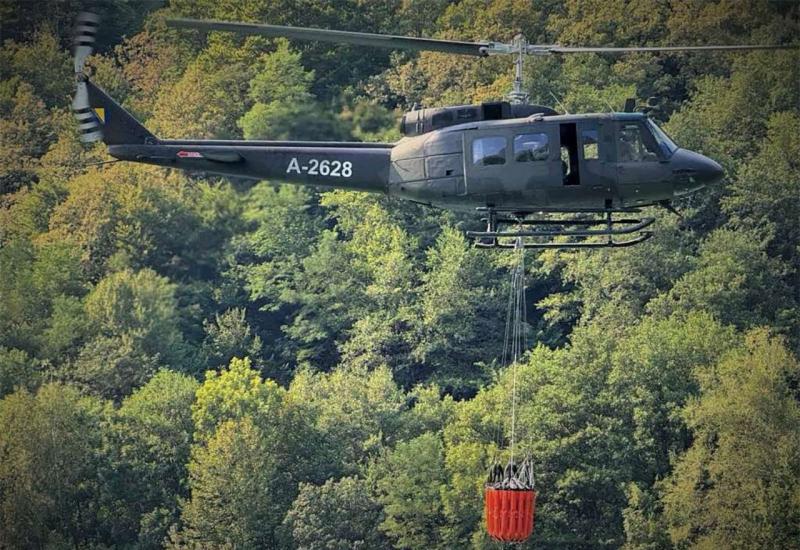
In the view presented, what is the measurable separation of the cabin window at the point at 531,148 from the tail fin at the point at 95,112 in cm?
534

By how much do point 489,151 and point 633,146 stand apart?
1.71 meters

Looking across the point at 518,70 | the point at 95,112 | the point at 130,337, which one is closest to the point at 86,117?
the point at 95,112

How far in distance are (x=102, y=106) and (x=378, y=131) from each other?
4673 mm

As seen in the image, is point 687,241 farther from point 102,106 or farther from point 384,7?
point 102,106

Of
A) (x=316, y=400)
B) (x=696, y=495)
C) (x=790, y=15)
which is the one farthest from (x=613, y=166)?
(x=790, y=15)

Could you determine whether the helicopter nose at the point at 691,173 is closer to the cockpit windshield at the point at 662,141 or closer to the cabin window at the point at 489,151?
the cockpit windshield at the point at 662,141

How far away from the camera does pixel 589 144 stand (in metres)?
28.5

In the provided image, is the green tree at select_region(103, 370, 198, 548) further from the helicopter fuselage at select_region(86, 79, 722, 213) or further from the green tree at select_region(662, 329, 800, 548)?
the helicopter fuselage at select_region(86, 79, 722, 213)

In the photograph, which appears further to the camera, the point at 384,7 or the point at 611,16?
the point at 611,16

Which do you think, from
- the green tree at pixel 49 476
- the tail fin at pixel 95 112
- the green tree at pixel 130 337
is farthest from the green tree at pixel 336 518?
the tail fin at pixel 95 112

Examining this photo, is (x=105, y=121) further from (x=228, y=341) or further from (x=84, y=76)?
(x=228, y=341)

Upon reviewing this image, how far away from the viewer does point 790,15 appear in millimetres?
57531

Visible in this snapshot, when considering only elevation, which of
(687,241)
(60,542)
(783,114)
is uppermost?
(783,114)

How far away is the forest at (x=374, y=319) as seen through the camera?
47.2 meters
